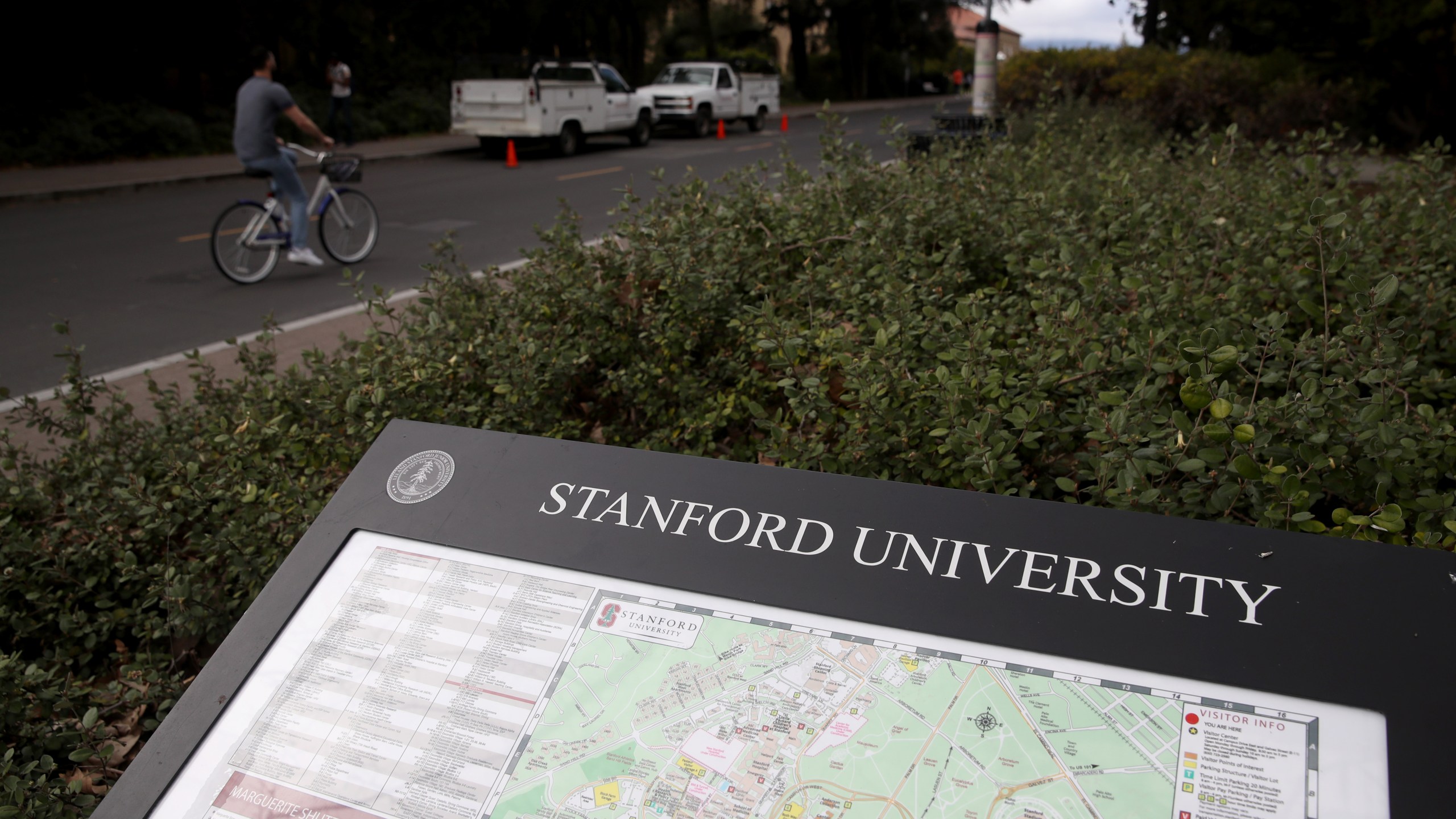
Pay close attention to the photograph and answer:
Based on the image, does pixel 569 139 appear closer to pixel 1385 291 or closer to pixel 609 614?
pixel 1385 291

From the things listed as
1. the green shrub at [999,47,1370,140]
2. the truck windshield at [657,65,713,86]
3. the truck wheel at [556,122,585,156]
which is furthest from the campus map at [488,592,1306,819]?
the truck windshield at [657,65,713,86]

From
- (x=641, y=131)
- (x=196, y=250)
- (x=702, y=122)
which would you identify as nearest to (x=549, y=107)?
(x=641, y=131)

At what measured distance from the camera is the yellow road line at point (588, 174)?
54.9ft

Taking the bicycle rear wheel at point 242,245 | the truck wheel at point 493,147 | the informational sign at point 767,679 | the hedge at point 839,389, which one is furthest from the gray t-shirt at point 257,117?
the truck wheel at point 493,147

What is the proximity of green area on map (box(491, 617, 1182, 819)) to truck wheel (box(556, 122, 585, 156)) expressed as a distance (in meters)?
19.2

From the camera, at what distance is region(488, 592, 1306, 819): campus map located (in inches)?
62.4

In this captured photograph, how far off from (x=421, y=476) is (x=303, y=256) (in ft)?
26.1

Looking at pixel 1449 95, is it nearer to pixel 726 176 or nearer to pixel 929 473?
pixel 726 176

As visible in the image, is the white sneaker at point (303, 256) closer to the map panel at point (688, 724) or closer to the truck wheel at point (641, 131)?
the map panel at point (688, 724)

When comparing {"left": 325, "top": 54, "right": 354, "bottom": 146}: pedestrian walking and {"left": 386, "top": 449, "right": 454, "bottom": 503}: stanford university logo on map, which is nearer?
{"left": 386, "top": 449, "right": 454, "bottom": 503}: stanford university logo on map

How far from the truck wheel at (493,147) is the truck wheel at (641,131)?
3.02 metres

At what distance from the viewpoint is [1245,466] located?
7.01ft

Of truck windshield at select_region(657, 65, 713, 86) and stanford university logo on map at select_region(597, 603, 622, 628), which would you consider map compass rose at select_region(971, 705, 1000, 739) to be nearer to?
stanford university logo on map at select_region(597, 603, 622, 628)

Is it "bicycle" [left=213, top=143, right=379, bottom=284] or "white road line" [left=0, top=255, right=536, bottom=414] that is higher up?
"bicycle" [left=213, top=143, right=379, bottom=284]
